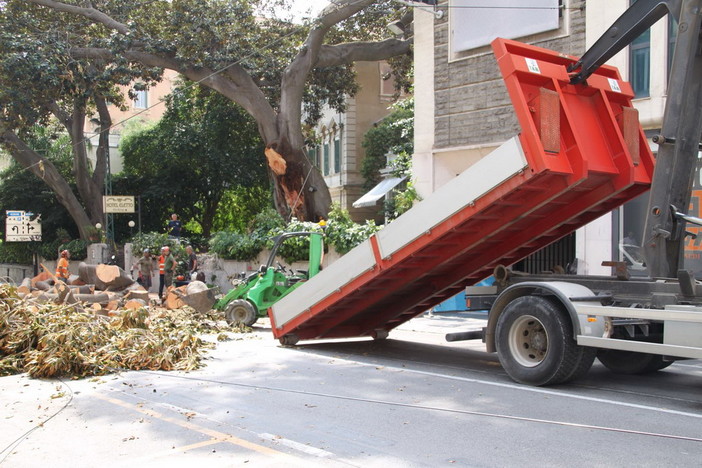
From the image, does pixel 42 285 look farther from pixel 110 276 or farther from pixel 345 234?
pixel 345 234

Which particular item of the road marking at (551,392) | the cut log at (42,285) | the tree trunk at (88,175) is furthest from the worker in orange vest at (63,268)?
the tree trunk at (88,175)

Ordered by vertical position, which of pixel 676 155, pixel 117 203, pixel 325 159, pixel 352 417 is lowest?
pixel 352 417

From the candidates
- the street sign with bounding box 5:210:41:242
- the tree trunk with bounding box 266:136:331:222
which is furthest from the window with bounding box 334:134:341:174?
the street sign with bounding box 5:210:41:242

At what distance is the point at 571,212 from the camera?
31.2ft

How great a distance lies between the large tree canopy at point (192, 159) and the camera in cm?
3538

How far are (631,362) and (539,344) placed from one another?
5.18 feet

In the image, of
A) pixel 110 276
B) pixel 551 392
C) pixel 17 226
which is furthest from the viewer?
pixel 17 226

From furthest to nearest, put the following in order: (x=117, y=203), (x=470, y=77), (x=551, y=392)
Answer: (x=117, y=203), (x=470, y=77), (x=551, y=392)

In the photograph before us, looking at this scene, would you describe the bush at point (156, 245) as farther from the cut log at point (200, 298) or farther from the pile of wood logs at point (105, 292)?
the cut log at point (200, 298)

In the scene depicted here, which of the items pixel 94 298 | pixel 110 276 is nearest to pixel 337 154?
pixel 110 276

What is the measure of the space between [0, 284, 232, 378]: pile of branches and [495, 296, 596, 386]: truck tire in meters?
4.27

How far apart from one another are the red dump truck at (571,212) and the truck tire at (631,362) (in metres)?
0.02

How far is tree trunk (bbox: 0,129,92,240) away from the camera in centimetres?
3144

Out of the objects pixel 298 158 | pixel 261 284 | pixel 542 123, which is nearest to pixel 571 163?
pixel 542 123
